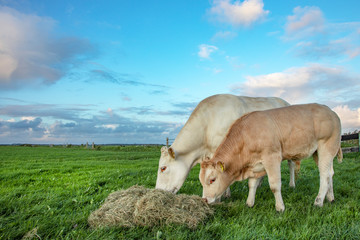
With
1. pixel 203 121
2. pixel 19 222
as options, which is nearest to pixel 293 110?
pixel 203 121

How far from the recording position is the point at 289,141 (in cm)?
591

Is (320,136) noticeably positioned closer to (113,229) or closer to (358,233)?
(358,233)

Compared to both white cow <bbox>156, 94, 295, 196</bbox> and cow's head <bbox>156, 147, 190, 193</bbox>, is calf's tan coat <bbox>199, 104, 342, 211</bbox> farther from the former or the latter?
cow's head <bbox>156, 147, 190, 193</bbox>

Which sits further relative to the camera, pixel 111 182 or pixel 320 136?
pixel 111 182

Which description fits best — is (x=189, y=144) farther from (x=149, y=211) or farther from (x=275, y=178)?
(x=149, y=211)

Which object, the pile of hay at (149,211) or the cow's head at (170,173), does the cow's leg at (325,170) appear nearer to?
the pile of hay at (149,211)

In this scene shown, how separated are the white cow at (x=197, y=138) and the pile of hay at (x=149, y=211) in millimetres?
1705

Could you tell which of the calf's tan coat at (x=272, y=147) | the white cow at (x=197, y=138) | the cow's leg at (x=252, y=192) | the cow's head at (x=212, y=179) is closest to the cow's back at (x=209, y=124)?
the white cow at (x=197, y=138)

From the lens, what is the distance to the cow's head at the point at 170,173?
6664 mm

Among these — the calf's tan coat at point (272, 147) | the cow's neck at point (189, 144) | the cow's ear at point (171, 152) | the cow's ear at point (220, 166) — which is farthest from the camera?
the cow's neck at point (189, 144)

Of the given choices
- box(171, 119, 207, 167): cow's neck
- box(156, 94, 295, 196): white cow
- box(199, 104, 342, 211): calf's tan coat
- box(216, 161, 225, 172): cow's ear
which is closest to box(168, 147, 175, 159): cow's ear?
box(156, 94, 295, 196): white cow

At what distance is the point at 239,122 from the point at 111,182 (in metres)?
4.47

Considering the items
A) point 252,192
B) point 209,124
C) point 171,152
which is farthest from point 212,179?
point 209,124

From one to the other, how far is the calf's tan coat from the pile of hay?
759 mm
